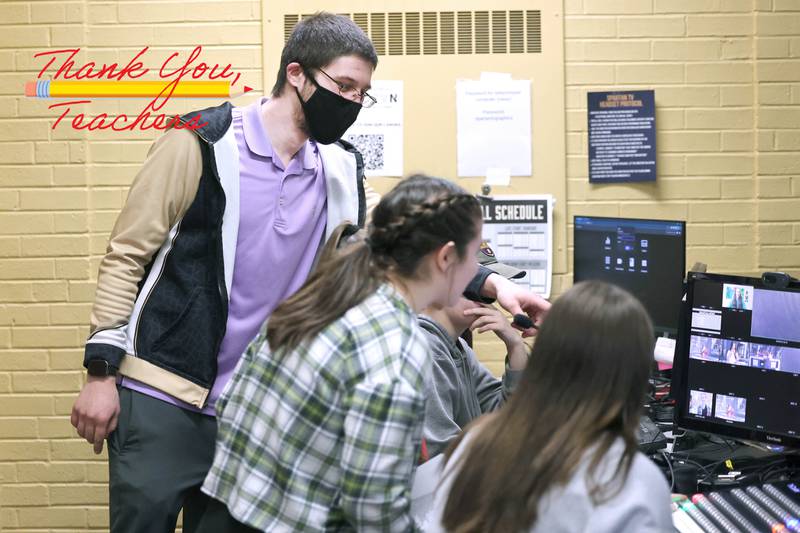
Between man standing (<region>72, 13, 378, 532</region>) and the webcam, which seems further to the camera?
the webcam

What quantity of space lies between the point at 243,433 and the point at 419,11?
2.61 metres

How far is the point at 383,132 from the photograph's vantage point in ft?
12.5

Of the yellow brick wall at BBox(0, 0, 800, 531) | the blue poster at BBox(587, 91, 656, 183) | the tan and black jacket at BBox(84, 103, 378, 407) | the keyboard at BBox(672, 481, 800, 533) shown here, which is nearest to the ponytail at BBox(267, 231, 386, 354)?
the tan and black jacket at BBox(84, 103, 378, 407)

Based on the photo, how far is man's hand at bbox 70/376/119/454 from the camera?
1934mm

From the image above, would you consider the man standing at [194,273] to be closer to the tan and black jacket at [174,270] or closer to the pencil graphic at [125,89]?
the tan and black jacket at [174,270]

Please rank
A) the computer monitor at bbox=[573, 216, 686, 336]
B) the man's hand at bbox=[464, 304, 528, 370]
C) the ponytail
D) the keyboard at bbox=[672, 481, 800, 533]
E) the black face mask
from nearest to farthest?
the ponytail < the keyboard at bbox=[672, 481, 800, 533] < the black face mask < the man's hand at bbox=[464, 304, 528, 370] < the computer monitor at bbox=[573, 216, 686, 336]

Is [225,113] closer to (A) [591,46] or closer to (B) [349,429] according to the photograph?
(B) [349,429]

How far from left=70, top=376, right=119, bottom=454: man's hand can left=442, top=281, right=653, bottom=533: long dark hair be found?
0.85m

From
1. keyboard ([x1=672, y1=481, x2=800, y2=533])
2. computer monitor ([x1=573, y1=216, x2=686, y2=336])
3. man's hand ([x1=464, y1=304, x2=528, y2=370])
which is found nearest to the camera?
keyboard ([x1=672, y1=481, x2=800, y2=533])

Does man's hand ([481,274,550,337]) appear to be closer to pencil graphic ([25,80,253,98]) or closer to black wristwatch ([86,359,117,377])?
black wristwatch ([86,359,117,377])

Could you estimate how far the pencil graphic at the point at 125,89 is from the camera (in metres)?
3.74

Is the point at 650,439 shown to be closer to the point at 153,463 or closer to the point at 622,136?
the point at 153,463

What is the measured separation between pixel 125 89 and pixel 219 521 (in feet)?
7.75

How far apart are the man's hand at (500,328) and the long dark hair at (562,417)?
820 mm
